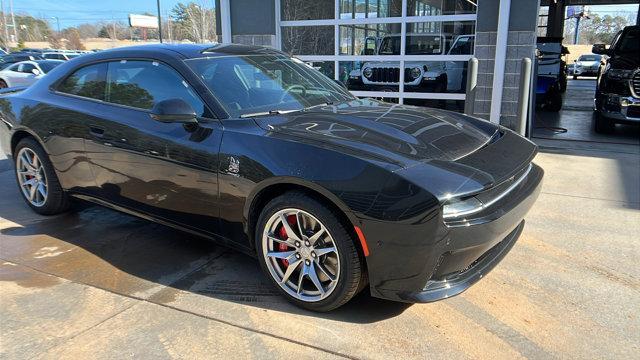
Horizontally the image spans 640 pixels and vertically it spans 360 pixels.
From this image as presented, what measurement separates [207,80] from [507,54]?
588 cm

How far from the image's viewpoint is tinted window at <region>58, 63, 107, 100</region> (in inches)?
Answer: 162

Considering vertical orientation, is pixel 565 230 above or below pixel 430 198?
below

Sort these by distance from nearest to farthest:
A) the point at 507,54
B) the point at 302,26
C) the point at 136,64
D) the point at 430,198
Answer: the point at 430,198
the point at 136,64
the point at 507,54
the point at 302,26

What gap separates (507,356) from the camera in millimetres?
2619

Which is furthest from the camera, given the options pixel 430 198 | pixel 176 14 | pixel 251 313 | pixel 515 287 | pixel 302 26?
pixel 176 14

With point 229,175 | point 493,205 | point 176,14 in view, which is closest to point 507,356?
point 493,205

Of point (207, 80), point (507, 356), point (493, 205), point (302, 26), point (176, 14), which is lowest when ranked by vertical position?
point (507, 356)

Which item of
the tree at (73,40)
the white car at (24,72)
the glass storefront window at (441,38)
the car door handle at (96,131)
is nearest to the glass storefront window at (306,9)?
the glass storefront window at (441,38)

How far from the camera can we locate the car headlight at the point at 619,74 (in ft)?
26.8

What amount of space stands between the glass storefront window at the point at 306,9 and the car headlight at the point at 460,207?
7.89 m

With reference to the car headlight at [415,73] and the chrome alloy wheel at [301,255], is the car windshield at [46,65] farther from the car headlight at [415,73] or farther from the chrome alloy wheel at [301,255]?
the chrome alloy wheel at [301,255]

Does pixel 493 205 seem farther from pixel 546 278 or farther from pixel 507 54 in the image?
pixel 507 54

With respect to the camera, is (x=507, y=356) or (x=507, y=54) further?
(x=507, y=54)

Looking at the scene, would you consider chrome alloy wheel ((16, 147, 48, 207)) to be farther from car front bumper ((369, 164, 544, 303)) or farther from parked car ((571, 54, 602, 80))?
parked car ((571, 54, 602, 80))
